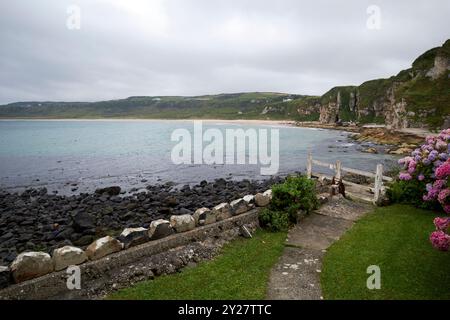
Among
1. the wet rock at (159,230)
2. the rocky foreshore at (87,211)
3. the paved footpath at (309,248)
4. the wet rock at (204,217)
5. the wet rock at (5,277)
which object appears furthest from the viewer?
the rocky foreshore at (87,211)

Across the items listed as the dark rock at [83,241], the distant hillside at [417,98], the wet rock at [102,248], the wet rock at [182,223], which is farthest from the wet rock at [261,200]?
the distant hillside at [417,98]

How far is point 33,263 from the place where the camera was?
6711mm

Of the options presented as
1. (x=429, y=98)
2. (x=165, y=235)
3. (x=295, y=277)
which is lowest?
(x=295, y=277)

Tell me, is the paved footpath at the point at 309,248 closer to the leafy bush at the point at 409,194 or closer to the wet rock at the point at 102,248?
the leafy bush at the point at 409,194

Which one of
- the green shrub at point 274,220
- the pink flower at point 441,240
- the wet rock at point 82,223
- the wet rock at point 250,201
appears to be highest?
the pink flower at point 441,240

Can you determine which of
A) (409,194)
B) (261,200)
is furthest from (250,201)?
(409,194)

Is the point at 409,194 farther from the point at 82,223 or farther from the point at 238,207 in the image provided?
the point at 82,223

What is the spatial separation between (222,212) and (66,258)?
15.9ft

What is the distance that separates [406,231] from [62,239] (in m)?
14.4

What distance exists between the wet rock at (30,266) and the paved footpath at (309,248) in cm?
480

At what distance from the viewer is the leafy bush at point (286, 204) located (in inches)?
434

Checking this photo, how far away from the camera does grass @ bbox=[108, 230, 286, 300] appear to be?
6828 millimetres
